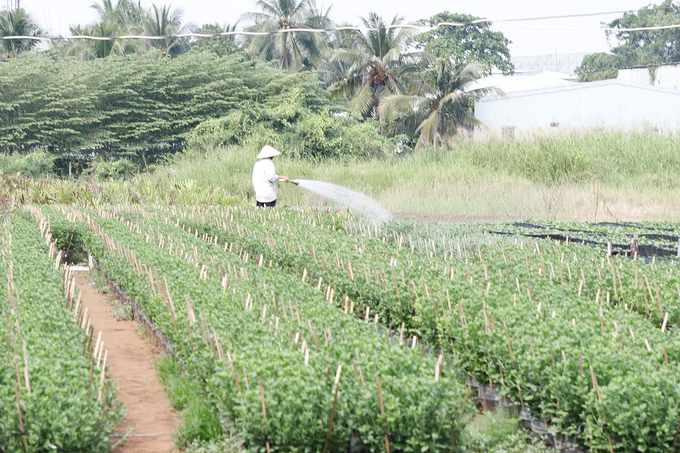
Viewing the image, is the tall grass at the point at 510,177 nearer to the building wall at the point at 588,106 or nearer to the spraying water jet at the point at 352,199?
the spraying water jet at the point at 352,199

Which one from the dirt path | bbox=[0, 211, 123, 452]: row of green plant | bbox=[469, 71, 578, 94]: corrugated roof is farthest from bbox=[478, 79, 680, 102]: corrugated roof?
bbox=[0, 211, 123, 452]: row of green plant

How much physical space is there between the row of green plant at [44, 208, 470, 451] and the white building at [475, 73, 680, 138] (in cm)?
2415

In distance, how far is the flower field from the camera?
14.3ft

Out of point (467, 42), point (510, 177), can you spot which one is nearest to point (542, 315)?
point (510, 177)

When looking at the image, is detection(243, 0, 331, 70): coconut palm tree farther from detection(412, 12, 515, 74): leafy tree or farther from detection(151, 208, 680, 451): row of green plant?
detection(151, 208, 680, 451): row of green plant

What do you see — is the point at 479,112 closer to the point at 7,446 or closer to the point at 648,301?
the point at 648,301

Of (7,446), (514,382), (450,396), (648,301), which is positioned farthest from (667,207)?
(7,446)

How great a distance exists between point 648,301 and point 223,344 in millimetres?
3875

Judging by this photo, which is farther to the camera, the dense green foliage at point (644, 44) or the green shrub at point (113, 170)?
the dense green foliage at point (644, 44)

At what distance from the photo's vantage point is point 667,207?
16484 millimetres

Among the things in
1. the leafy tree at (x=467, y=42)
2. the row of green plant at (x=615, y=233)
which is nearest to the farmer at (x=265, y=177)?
the row of green plant at (x=615, y=233)

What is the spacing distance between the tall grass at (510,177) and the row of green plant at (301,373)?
10.4 metres

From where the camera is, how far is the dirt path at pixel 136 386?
5305 millimetres

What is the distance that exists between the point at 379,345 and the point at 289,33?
36835mm
